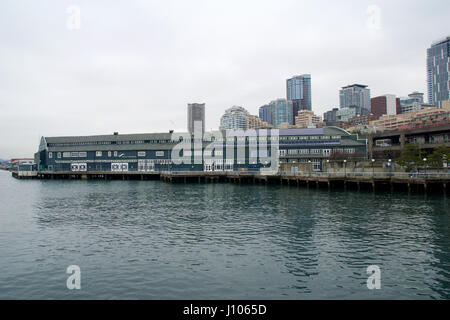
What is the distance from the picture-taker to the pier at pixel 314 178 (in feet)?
183

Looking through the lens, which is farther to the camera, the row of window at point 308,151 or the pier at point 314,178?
the row of window at point 308,151

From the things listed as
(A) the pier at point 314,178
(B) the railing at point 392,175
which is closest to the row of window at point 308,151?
(A) the pier at point 314,178

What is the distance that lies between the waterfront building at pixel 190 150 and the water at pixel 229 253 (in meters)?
59.7

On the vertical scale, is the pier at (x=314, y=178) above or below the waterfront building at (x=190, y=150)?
below

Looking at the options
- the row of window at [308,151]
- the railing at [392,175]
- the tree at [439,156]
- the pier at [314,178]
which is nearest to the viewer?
the railing at [392,175]

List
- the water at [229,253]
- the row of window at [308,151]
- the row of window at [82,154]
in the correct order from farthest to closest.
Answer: the row of window at [82,154] → the row of window at [308,151] → the water at [229,253]

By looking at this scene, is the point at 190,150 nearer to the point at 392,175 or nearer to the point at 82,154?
the point at 82,154

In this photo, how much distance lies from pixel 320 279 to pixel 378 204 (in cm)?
2954

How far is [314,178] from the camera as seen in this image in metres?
68.2

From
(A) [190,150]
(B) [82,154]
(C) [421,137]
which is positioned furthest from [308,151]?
(B) [82,154]

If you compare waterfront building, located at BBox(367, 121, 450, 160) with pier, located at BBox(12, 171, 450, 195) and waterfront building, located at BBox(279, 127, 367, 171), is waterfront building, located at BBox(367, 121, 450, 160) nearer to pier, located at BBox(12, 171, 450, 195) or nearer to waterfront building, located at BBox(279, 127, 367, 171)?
waterfront building, located at BBox(279, 127, 367, 171)

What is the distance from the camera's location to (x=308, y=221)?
32.1 m

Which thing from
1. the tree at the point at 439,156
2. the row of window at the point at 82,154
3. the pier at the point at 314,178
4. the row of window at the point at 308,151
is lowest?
the pier at the point at 314,178

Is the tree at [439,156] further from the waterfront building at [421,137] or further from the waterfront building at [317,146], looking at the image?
the waterfront building at [317,146]
